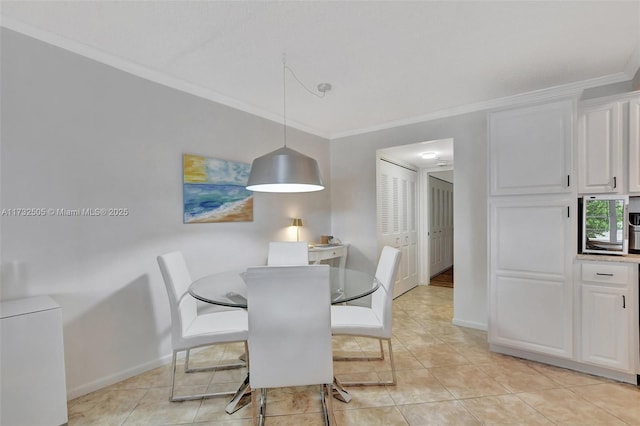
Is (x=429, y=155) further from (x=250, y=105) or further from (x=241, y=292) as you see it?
(x=241, y=292)

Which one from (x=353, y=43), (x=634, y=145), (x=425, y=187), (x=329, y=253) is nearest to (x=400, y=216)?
(x=425, y=187)

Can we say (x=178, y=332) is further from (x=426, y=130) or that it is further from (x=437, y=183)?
(x=437, y=183)

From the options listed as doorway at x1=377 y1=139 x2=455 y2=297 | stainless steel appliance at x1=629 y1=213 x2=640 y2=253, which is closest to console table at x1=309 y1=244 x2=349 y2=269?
doorway at x1=377 y1=139 x2=455 y2=297

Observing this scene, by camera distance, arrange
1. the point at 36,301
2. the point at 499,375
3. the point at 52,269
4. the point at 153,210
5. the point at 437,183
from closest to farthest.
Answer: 1. the point at 36,301
2. the point at 52,269
3. the point at 499,375
4. the point at 153,210
5. the point at 437,183

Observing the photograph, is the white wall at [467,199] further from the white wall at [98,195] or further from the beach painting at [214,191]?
the white wall at [98,195]

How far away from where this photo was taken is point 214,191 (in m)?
2.86

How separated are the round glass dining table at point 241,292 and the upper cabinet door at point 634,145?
6.83 ft

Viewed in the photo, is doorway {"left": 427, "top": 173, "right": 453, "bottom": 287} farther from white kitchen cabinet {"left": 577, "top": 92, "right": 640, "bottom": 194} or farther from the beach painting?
the beach painting

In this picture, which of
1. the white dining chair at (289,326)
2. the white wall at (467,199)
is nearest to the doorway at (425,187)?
the white wall at (467,199)

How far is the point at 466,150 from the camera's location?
3.28 meters

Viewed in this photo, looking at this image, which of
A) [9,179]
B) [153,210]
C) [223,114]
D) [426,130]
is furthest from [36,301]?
[426,130]

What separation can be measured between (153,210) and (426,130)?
3.07 meters

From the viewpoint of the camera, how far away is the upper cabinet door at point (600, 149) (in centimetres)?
225

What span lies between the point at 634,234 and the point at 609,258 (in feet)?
1.46
